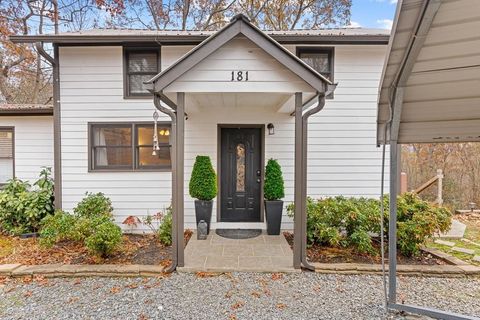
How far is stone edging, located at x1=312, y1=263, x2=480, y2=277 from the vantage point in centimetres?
385

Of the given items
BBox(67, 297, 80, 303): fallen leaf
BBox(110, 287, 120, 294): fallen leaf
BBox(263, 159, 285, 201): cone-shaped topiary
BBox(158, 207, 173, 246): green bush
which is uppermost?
BBox(263, 159, 285, 201): cone-shaped topiary

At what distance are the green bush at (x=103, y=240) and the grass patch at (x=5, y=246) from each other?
5.80ft

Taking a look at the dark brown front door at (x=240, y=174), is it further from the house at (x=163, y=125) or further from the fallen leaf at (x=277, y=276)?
the fallen leaf at (x=277, y=276)

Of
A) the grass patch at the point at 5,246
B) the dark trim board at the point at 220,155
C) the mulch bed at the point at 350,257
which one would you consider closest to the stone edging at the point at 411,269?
the mulch bed at the point at 350,257

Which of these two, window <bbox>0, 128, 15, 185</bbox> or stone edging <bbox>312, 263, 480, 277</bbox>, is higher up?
window <bbox>0, 128, 15, 185</bbox>

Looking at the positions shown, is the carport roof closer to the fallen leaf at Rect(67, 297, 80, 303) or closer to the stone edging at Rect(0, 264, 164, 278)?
the stone edging at Rect(0, 264, 164, 278)

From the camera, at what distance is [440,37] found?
1.88 meters

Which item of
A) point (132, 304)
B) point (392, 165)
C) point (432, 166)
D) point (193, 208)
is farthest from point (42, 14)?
point (432, 166)

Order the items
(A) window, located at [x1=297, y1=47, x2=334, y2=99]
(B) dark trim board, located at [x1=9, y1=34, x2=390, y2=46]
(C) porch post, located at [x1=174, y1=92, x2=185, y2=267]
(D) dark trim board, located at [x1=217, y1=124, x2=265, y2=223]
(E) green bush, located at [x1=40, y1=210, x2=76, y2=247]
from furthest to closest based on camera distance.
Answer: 1. (D) dark trim board, located at [x1=217, y1=124, x2=265, y2=223]
2. (A) window, located at [x1=297, y1=47, x2=334, y2=99]
3. (B) dark trim board, located at [x1=9, y1=34, x2=390, y2=46]
4. (E) green bush, located at [x1=40, y1=210, x2=76, y2=247]
5. (C) porch post, located at [x1=174, y1=92, x2=185, y2=267]

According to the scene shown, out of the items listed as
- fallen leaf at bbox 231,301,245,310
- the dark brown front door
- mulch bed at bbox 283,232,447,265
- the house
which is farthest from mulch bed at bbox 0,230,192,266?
mulch bed at bbox 283,232,447,265

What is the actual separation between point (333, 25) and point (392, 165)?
10.4 m

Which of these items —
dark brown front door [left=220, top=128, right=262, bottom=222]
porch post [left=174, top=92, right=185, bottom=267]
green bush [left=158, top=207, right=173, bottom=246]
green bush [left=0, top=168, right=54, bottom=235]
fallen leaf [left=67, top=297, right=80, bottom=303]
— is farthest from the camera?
dark brown front door [left=220, top=128, right=262, bottom=222]

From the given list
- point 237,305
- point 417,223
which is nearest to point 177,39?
point 237,305

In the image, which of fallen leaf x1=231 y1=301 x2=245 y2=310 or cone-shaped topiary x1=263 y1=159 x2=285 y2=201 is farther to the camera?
cone-shaped topiary x1=263 y1=159 x2=285 y2=201
